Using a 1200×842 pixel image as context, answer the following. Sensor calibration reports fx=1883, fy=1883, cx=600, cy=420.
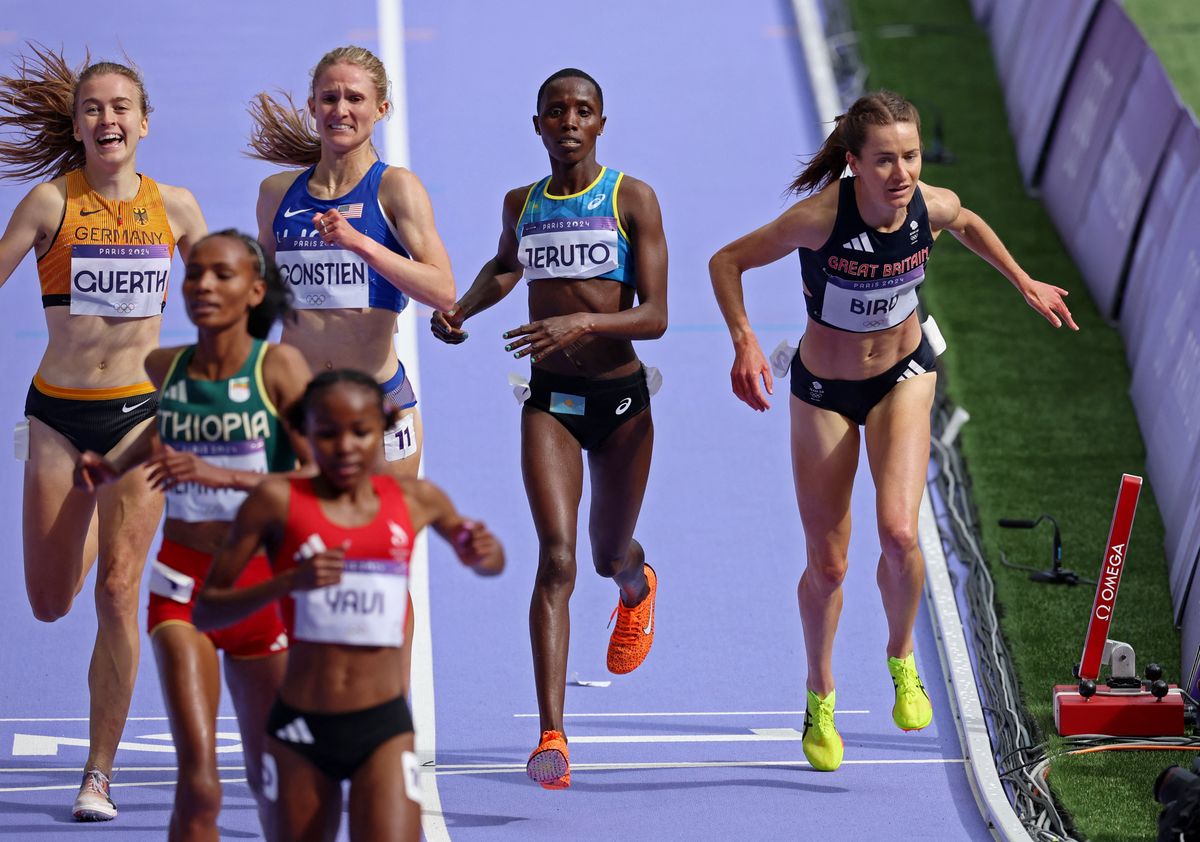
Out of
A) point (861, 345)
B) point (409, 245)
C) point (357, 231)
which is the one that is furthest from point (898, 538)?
point (357, 231)

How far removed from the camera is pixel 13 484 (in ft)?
32.6

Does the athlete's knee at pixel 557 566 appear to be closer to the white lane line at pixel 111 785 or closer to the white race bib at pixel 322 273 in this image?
the white race bib at pixel 322 273

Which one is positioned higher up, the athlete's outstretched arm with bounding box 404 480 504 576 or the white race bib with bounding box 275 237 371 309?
the white race bib with bounding box 275 237 371 309

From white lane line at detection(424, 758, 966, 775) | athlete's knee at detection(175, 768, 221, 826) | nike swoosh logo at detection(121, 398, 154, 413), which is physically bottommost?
white lane line at detection(424, 758, 966, 775)

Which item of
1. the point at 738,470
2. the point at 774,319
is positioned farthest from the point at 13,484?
the point at 774,319

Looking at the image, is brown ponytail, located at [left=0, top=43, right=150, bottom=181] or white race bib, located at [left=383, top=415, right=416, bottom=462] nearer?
white race bib, located at [left=383, top=415, right=416, bottom=462]

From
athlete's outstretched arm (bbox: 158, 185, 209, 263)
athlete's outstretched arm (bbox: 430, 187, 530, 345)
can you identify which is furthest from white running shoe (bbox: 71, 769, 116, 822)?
athlete's outstretched arm (bbox: 430, 187, 530, 345)

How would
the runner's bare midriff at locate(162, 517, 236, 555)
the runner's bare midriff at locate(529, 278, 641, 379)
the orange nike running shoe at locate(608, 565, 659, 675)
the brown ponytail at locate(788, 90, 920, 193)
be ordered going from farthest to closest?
the orange nike running shoe at locate(608, 565, 659, 675), the runner's bare midriff at locate(529, 278, 641, 379), the brown ponytail at locate(788, 90, 920, 193), the runner's bare midriff at locate(162, 517, 236, 555)

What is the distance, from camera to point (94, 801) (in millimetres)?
6891

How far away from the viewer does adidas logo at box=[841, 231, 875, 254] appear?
268 inches

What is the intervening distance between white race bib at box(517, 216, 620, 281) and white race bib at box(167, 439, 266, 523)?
1839mm

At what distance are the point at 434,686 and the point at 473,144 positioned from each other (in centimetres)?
621

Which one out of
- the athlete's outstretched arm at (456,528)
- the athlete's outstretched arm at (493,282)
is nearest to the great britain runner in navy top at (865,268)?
the athlete's outstretched arm at (493,282)

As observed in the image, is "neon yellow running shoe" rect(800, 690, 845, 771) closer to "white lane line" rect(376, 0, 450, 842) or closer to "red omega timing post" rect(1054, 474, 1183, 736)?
"red omega timing post" rect(1054, 474, 1183, 736)
